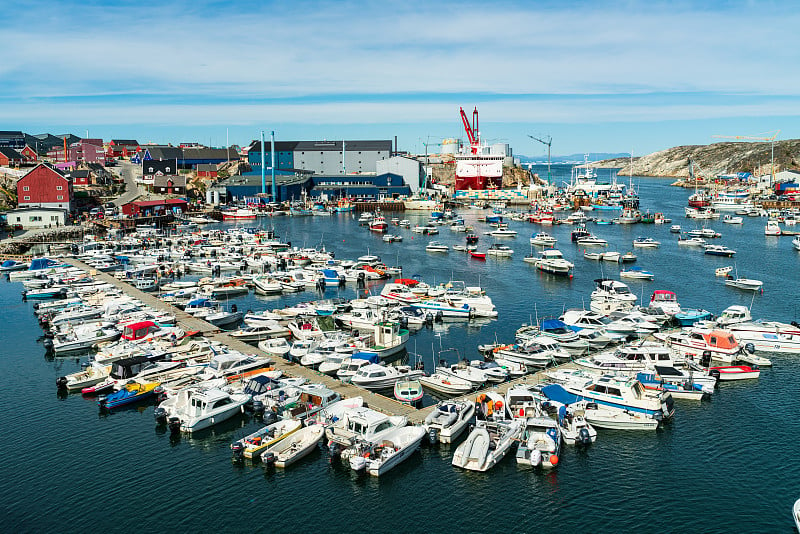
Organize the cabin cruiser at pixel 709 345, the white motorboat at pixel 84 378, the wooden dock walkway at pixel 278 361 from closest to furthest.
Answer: the wooden dock walkway at pixel 278 361
the white motorboat at pixel 84 378
the cabin cruiser at pixel 709 345

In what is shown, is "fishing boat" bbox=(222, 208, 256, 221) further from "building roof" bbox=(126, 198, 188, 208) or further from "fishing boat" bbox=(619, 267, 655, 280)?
"fishing boat" bbox=(619, 267, 655, 280)

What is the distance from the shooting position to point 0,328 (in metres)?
39.0

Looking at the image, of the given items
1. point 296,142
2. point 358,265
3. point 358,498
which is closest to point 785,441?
point 358,498

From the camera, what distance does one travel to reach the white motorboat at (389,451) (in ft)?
68.8

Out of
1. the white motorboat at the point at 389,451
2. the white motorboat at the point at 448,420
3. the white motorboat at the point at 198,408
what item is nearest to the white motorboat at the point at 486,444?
the white motorboat at the point at 448,420

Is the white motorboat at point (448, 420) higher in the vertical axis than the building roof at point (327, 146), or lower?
lower

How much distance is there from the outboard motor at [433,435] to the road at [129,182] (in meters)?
87.4

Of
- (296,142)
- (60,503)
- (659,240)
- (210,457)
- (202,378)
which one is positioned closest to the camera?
(60,503)

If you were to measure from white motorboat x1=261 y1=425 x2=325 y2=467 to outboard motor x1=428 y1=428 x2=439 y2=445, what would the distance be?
3852 mm

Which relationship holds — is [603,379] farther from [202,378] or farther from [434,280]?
[434,280]

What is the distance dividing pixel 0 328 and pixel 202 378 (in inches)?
762

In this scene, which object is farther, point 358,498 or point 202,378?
point 202,378

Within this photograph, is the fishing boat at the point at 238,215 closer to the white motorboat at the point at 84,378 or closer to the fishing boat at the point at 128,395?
the white motorboat at the point at 84,378

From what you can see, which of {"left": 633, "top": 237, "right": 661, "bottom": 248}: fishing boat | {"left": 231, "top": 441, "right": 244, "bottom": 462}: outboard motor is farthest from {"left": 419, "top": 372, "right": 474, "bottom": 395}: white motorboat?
{"left": 633, "top": 237, "right": 661, "bottom": 248}: fishing boat
